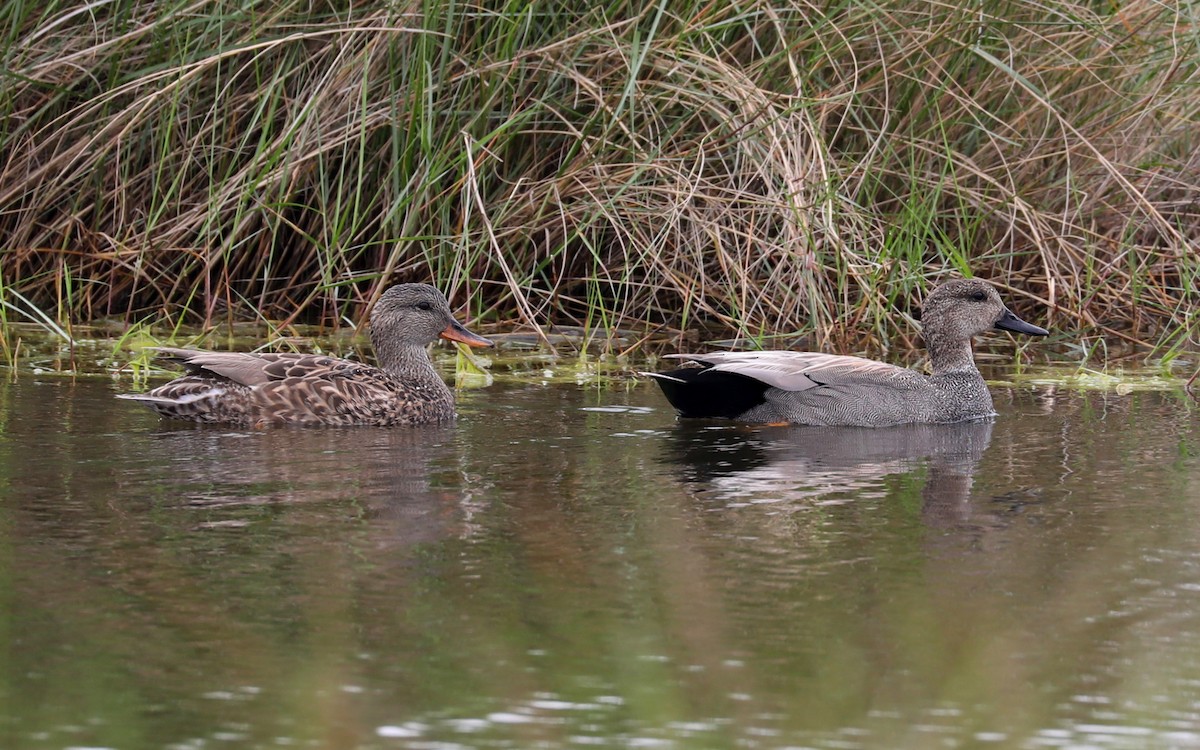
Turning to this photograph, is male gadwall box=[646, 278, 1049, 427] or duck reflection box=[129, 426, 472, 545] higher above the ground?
male gadwall box=[646, 278, 1049, 427]

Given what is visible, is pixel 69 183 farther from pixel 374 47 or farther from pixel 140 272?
pixel 374 47

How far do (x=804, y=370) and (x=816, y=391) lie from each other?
0.32 feet

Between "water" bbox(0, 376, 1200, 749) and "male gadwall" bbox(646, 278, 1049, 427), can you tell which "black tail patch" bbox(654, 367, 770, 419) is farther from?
"water" bbox(0, 376, 1200, 749)

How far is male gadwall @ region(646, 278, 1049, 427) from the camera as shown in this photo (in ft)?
25.8

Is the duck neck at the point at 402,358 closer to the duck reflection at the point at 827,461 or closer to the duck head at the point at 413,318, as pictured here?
the duck head at the point at 413,318

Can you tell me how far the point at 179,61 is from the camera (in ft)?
32.3

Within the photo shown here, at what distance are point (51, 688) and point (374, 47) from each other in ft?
20.9

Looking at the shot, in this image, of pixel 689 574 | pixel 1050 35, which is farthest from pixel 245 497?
pixel 1050 35

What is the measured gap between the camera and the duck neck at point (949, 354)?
8453 mm

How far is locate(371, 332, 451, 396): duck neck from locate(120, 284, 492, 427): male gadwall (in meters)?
0.02

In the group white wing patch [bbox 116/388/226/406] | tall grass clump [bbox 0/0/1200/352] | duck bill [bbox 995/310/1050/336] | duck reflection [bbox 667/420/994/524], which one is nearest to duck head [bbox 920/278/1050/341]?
duck bill [bbox 995/310/1050/336]

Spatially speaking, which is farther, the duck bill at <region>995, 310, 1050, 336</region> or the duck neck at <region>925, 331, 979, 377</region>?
the duck bill at <region>995, 310, 1050, 336</region>

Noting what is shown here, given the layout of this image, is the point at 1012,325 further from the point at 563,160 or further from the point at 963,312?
the point at 563,160

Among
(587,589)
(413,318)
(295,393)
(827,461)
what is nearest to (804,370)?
(827,461)
